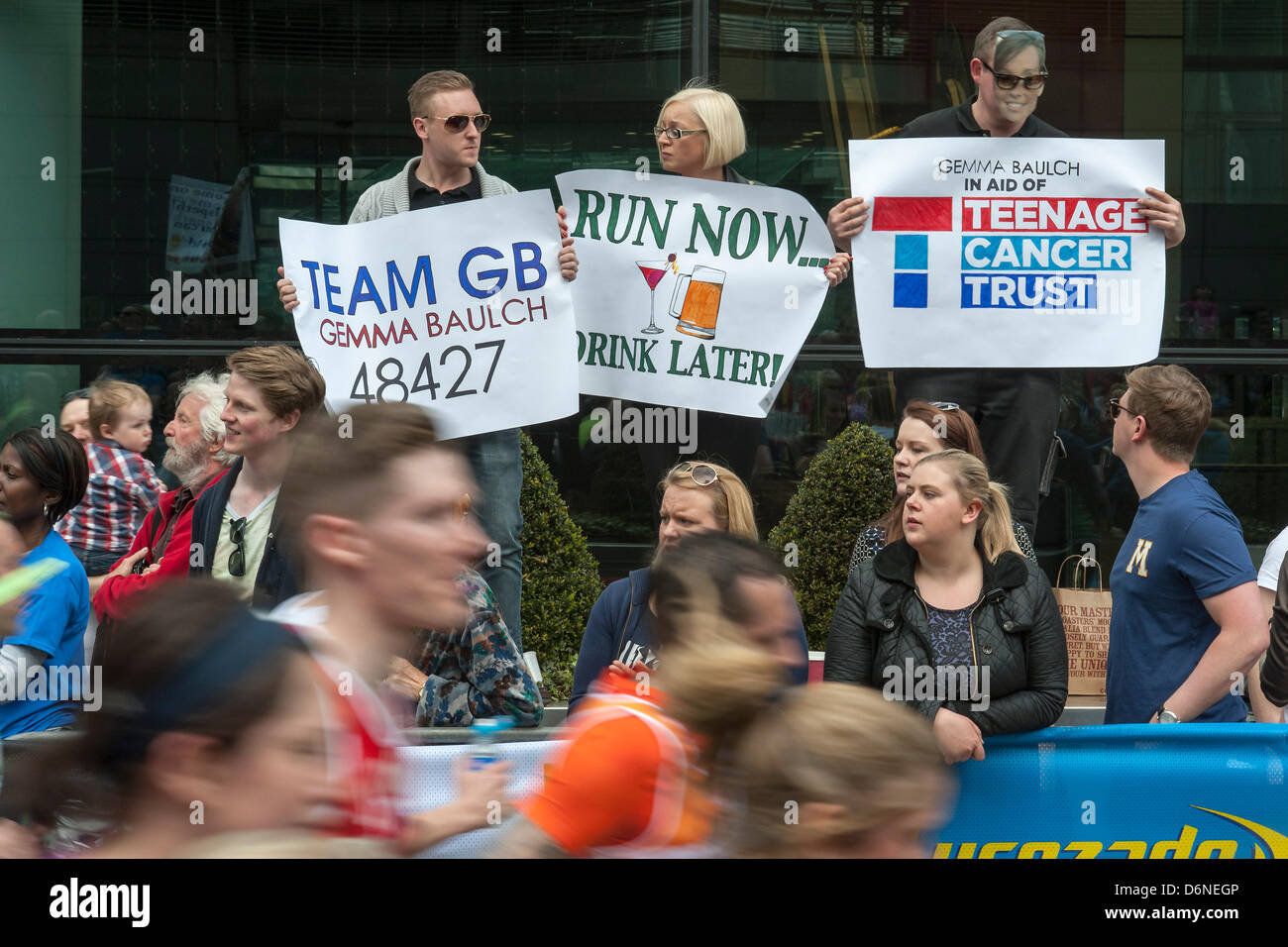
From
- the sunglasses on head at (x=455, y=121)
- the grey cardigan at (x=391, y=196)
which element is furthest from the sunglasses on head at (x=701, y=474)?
the sunglasses on head at (x=455, y=121)

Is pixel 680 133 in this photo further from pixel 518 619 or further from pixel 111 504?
pixel 111 504

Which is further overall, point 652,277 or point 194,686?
point 652,277

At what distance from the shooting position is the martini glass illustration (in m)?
6.00

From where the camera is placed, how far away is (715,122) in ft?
19.3

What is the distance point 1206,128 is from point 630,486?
12.9 feet

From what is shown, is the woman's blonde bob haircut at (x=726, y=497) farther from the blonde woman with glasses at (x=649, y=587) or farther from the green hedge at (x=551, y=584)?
the green hedge at (x=551, y=584)

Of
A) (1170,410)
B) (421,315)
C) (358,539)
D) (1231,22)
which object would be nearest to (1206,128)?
(1231,22)

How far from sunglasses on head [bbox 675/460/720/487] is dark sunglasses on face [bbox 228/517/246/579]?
1408 mm

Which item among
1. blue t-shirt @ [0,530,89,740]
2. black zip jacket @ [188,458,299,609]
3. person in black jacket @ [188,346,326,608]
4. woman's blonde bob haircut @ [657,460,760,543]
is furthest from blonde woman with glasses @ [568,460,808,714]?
blue t-shirt @ [0,530,89,740]

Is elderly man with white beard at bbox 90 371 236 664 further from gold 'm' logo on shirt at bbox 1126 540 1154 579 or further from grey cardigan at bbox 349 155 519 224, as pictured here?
gold 'm' logo on shirt at bbox 1126 540 1154 579

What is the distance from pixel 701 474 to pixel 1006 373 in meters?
1.90

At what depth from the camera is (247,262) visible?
8.15 metres

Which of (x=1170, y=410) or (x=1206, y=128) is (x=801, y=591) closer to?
(x=1170, y=410)

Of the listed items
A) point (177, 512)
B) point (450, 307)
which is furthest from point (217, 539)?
point (450, 307)
